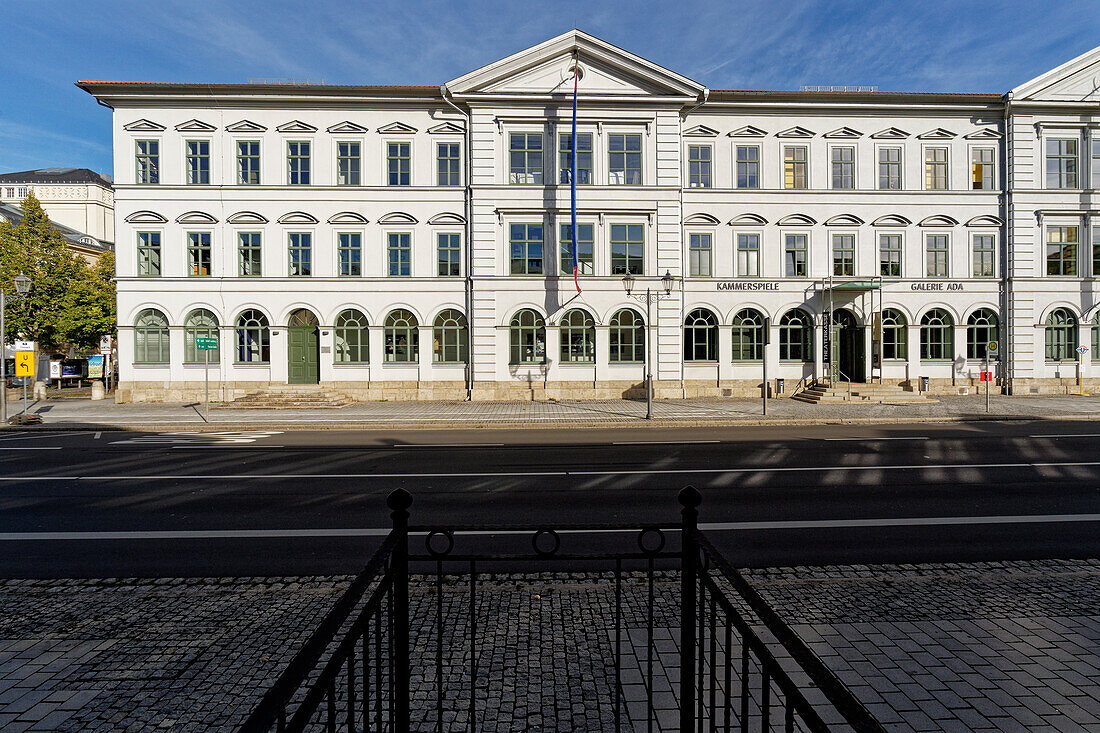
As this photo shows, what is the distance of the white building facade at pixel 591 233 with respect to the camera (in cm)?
2588

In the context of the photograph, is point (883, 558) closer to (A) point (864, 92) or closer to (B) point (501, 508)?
(B) point (501, 508)

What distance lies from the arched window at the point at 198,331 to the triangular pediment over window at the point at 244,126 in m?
8.78

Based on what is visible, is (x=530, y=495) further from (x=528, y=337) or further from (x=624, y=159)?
(x=624, y=159)

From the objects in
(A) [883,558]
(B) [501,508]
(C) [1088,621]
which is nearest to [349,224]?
(B) [501,508]

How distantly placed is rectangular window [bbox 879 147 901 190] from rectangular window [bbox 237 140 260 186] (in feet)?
101

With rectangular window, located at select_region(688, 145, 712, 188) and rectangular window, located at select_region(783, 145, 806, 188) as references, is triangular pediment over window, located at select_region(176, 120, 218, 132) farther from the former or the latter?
rectangular window, located at select_region(783, 145, 806, 188)

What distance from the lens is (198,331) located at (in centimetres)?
2609

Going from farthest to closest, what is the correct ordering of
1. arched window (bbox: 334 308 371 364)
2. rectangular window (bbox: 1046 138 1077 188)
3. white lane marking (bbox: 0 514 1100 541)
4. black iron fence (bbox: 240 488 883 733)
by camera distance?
rectangular window (bbox: 1046 138 1077 188) → arched window (bbox: 334 308 371 364) → white lane marking (bbox: 0 514 1100 541) → black iron fence (bbox: 240 488 883 733)

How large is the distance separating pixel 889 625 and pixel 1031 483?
7.72 metres

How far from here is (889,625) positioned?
470cm

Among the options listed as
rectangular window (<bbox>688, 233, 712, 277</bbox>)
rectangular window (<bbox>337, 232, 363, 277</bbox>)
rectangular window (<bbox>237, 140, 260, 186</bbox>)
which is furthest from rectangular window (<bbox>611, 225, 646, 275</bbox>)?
rectangular window (<bbox>237, 140, 260, 186</bbox>)

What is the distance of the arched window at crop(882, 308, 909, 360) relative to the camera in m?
27.2

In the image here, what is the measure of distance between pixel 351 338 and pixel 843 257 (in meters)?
24.9

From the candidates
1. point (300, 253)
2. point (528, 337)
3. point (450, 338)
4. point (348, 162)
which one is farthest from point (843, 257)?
point (300, 253)
